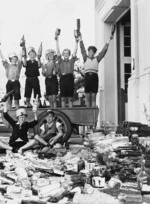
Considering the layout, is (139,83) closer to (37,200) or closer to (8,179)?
(8,179)

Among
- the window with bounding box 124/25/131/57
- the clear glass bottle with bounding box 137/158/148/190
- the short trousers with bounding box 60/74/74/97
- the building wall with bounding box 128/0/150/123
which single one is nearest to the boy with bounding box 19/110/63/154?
the short trousers with bounding box 60/74/74/97

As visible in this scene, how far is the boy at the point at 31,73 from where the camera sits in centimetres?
1055

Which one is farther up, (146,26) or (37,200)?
(146,26)

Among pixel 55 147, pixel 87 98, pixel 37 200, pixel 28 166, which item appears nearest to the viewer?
pixel 37 200

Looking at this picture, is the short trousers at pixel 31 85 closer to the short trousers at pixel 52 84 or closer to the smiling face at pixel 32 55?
the short trousers at pixel 52 84

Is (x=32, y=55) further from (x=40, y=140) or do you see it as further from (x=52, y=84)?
(x=40, y=140)

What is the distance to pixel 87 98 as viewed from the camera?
11109mm

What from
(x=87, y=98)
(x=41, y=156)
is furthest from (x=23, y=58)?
(x=41, y=156)

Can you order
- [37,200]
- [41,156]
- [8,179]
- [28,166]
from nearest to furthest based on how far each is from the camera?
[37,200] < [8,179] < [28,166] < [41,156]

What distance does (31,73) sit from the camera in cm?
1064

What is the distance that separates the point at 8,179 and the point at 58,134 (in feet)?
10.8

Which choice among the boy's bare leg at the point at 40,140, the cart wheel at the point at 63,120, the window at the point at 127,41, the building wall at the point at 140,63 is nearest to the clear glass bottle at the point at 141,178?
the boy's bare leg at the point at 40,140

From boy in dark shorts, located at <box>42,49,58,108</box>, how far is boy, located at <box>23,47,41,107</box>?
209 mm

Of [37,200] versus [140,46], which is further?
[140,46]
